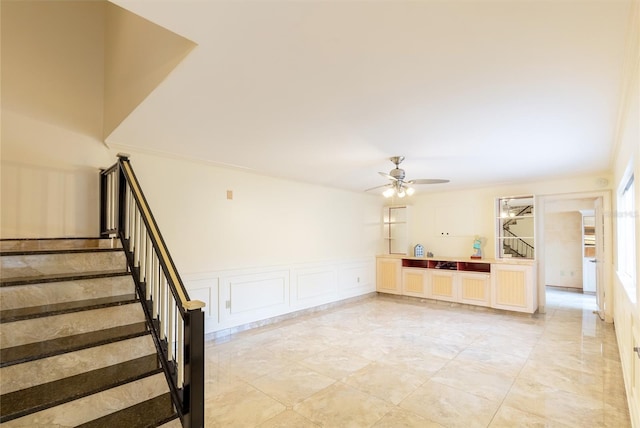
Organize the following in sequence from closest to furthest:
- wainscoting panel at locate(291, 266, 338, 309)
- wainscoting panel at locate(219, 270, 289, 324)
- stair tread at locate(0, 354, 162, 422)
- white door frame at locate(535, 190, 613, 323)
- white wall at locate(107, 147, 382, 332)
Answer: stair tread at locate(0, 354, 162, 422)
white wall at locate(107, 147, 382, 332)
wainscoting panel at locate(219, 270, 289, 324)
white door frame at locate(535, 190, 613, 323)
wainscoting panel at locate(291, 266, 338, 309)

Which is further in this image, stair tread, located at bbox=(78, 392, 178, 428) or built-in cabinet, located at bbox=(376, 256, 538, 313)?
built-in cabinet, located at bbox=(376, 256, 538, 313)

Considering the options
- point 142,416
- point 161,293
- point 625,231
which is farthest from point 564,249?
point 142,416

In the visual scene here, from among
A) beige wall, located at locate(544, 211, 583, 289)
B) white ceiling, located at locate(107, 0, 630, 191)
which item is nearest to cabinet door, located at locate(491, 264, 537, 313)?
white ceiling, located at locate(107, 0, 630, 191)

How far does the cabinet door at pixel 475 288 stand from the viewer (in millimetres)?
5682

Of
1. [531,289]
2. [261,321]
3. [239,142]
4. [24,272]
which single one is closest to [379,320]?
[261,321]

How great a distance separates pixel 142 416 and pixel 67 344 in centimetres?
73

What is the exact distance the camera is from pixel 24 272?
2498 mm

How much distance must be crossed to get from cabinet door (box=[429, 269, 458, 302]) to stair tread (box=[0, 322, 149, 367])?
536 centimetres

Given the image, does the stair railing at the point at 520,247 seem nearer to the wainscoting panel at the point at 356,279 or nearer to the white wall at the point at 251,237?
the wainscoting panel at the point at 356,279

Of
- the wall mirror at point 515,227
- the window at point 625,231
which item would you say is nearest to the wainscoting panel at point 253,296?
the wall mirror at point 515,227

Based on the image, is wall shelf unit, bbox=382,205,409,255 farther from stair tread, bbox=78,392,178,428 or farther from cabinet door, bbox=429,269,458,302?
stair tread, bbox=78,392,178,428

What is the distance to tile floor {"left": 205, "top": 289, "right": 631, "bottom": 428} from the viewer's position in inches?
95.1

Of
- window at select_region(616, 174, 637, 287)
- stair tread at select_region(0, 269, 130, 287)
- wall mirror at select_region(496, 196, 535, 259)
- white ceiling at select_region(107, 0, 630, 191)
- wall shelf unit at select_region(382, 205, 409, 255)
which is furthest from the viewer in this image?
wall shelf unit at select_region(382, 205, 409, 255)

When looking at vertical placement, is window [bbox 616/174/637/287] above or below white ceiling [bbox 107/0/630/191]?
below
